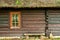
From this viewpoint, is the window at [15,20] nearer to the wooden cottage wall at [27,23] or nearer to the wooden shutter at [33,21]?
the wooden cottage wall at [27,23]

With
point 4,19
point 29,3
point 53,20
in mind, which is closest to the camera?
point 4,19

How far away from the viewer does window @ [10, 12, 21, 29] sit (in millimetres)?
14147

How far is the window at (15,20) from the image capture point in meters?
14.1

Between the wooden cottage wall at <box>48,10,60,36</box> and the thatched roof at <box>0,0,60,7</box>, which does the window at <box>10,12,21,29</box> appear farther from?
the wooden cottage wall at <box>48,10,60,36</box>

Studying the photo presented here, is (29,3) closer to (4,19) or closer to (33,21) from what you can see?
(33,21)

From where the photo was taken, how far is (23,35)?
14.2 m

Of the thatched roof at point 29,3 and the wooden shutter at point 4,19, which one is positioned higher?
the thatched roof at point 29,3

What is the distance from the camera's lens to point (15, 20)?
14.3 metres

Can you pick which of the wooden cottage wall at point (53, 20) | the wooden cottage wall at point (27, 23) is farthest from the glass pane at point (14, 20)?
the wooden cottage wall at point (53, 20)


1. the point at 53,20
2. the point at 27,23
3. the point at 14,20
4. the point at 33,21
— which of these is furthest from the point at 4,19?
the point at 53,20

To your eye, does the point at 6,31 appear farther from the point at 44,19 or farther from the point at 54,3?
the point at 54,3

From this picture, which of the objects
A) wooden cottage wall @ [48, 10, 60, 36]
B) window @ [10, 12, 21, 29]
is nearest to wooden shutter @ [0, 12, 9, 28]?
window @ [10, 12, 21, 29]

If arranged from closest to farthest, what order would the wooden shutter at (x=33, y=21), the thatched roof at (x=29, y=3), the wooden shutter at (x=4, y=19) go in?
the thatched roof at (x=29, y=3)
the wooden shutter at (x=4, y=19)
the wooden shutter at (x=33, y=21)

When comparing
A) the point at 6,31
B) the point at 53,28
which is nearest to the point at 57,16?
the point at 53,28
